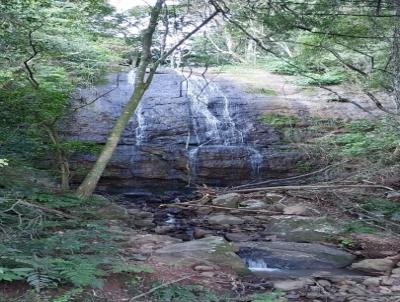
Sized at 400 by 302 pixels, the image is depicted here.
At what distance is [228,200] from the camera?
930cm

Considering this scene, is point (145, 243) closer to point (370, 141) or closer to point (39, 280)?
point (39, 280)

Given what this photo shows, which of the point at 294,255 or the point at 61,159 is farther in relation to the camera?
the point at 61,159

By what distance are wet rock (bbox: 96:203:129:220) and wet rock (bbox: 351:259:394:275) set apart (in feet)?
12.3

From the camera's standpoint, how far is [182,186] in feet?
38.1

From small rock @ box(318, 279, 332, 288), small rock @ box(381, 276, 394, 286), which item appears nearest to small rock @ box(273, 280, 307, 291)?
small rock @ box(318, 279, 332, 288)

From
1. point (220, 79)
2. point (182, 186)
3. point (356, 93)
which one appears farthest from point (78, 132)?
point (356, 93)

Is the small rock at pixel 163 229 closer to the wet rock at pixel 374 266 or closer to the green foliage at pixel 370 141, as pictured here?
the wet rock at pixel 374 266

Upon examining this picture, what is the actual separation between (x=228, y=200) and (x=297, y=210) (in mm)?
1489

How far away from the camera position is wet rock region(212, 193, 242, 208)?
30.2 feet

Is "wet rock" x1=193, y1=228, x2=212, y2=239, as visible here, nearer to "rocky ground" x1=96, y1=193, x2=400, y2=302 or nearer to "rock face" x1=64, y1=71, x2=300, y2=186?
"rocky ground" x1=96, y1=193, x2=400, y2=302

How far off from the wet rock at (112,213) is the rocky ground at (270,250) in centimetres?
20

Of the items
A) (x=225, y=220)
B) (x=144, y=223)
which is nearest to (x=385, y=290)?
(x=225, y=220)

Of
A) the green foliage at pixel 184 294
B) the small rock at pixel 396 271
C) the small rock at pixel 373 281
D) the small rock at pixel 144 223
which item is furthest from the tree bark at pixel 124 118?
the small rock at pixel 396 271

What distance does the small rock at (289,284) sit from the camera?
15.4 ft
